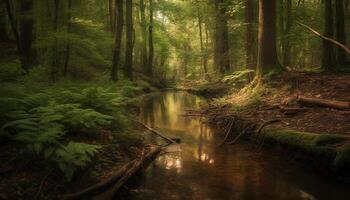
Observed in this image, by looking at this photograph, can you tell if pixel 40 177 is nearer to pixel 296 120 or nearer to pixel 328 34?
pixel 296 120

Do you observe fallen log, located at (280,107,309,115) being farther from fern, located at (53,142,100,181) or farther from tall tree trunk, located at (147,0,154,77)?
tall tree trunk, located at (147,0,154,77)

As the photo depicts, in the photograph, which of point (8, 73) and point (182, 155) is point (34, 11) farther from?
point (182, 155)

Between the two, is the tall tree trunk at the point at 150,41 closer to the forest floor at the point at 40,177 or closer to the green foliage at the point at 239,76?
the green foliage at the point at 239,76

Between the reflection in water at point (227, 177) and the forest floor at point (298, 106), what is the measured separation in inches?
58.4

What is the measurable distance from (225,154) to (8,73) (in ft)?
21.2

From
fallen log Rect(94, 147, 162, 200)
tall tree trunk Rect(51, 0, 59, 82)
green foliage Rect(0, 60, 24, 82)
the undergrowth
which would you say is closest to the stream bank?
fallen log Rect(94, 147, 162, 200)

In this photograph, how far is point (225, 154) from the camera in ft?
29.2

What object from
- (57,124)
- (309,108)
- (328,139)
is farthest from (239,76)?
(57,124)

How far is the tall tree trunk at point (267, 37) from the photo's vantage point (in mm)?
13359

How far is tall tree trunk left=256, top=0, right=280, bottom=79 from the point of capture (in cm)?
1336

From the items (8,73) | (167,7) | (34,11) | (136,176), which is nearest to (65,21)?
(34,11)

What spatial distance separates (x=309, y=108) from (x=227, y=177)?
4.48 meters

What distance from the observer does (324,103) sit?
956cm

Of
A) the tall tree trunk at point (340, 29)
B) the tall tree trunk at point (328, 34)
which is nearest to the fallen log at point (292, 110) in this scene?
the tall tree trunk at point (328, 34)
